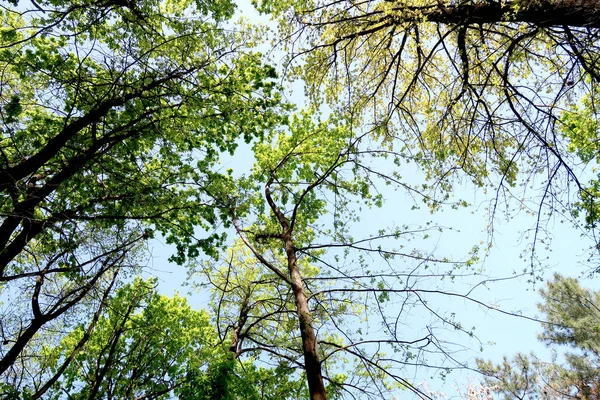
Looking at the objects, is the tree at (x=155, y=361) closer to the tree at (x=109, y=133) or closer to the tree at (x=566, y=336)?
the tree at (x=109, y=133)

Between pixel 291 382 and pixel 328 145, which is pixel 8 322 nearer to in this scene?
pixel 291 382

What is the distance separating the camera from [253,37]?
644 cm

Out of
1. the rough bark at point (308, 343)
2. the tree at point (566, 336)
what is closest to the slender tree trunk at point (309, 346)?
the rough bark at point (308, 343)

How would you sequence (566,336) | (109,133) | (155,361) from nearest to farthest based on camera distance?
(109,133), (155,361), (566,336)

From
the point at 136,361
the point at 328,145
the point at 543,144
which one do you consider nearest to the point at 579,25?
the point at 543,144

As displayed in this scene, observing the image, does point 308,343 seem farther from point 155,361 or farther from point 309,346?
point 155,361

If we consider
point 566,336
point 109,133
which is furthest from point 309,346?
→ point 566,336

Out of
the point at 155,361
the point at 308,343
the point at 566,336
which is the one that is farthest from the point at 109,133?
the point at 566,336

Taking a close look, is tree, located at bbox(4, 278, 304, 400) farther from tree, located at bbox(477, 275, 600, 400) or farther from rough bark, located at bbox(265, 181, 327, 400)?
tree, located at bbox(477, 275, 600, 400)

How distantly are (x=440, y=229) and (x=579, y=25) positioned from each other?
3019mm

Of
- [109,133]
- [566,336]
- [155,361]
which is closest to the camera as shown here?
[109,133]

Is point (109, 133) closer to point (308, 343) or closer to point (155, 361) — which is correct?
point (308, 343)

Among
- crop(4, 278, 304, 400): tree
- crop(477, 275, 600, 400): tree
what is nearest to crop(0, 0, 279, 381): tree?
crop(4, 278, 304, 400): tree

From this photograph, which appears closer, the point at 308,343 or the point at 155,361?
the point at 308,343
